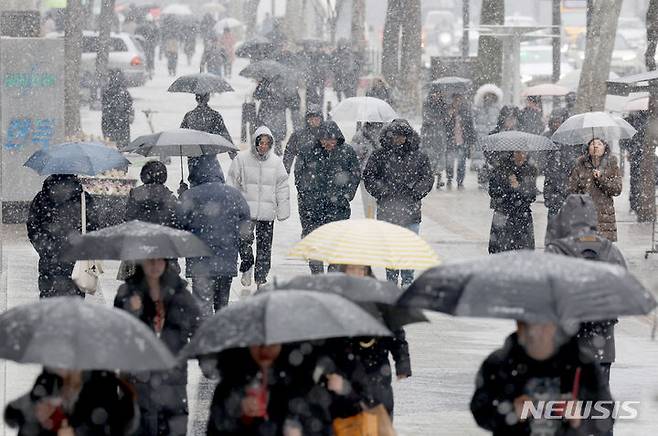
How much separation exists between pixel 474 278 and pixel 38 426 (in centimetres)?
186

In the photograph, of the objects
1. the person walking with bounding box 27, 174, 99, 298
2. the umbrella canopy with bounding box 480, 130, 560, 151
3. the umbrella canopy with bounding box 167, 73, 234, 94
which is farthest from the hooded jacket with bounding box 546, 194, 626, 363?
the umbrella canopy with bounding box 167, 73, 234, 94

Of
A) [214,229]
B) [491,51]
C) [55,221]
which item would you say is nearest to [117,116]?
[491,51]

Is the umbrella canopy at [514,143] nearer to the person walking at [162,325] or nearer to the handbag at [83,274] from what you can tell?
the handbag at [83,274]

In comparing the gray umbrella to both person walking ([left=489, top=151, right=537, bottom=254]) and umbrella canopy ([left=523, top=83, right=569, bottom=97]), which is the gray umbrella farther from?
umbrella canopy ([left=523, top=83, right=569, bottom=97])

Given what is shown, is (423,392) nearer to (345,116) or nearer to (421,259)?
(421,259)

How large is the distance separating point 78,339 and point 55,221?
20.2ft

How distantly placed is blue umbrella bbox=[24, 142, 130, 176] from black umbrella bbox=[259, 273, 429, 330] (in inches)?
215

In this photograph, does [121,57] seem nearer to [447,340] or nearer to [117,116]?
[117,116]

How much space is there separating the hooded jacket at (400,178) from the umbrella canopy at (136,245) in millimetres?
6292

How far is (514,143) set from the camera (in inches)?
658

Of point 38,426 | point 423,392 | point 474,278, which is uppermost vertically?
point 474,278

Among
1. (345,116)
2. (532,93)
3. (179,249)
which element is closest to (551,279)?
Result: (179,249)

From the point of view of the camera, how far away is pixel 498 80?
33344 mm

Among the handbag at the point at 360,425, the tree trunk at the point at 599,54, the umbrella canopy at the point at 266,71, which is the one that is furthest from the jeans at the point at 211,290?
the tree trunk at the point at 599,54
